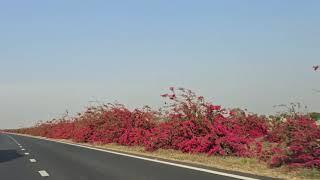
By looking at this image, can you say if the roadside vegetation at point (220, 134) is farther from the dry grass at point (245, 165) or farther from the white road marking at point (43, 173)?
the white road marking at point (43, 173)

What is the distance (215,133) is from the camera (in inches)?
932

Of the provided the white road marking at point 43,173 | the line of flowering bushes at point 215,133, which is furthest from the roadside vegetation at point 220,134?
the white road marking at point 43,173

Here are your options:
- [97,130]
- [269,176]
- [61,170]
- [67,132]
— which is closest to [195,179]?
[269,176]

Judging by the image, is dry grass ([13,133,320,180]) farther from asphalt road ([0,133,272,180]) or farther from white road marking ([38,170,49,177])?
white road marking ([38,170,49,177])

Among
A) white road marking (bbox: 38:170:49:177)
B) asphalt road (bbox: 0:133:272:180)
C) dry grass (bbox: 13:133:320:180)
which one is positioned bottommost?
white road marking (bbox: 38:170:49:177)

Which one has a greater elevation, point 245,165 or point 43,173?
point 245,165

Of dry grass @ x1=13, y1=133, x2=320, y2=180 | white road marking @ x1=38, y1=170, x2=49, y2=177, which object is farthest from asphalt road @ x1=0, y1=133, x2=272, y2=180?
dry grass @ x1=13, y1=133, x2=320, y2=180

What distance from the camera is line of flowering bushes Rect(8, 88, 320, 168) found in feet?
53.7

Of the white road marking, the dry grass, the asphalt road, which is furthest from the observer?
the white road marking

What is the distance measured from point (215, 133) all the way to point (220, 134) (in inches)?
7.4

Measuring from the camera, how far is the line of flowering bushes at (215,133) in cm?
1638

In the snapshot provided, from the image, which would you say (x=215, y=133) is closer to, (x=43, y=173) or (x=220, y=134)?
(x=220, y=134)

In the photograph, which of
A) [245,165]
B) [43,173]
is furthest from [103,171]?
[245,165]

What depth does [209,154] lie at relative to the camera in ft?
75.4
